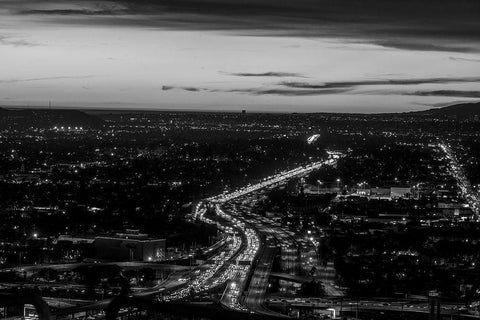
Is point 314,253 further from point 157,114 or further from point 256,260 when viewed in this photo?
point 157,114

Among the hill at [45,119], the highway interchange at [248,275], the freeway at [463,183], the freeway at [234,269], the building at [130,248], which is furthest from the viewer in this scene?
the hill at [45,119]

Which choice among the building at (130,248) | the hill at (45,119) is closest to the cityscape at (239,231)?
the building at (130,248)

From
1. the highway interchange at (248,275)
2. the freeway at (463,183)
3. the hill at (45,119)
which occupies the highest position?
the hill at (45,119)

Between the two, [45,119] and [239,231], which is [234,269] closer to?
[239,231]

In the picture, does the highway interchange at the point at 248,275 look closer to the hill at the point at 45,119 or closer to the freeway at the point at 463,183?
the freeway at the point at 463,183

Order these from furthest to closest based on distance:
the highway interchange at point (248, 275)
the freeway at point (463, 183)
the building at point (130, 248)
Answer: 1. the freeway at point (463, 183)
2. the building at point (130, 248)
3. the highway interchange at point (248, 275)

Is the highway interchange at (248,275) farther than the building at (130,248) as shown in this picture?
No

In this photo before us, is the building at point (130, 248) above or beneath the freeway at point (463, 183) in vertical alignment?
beneath

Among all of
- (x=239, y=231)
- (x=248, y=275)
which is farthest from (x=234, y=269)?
(x=239, y=231)
